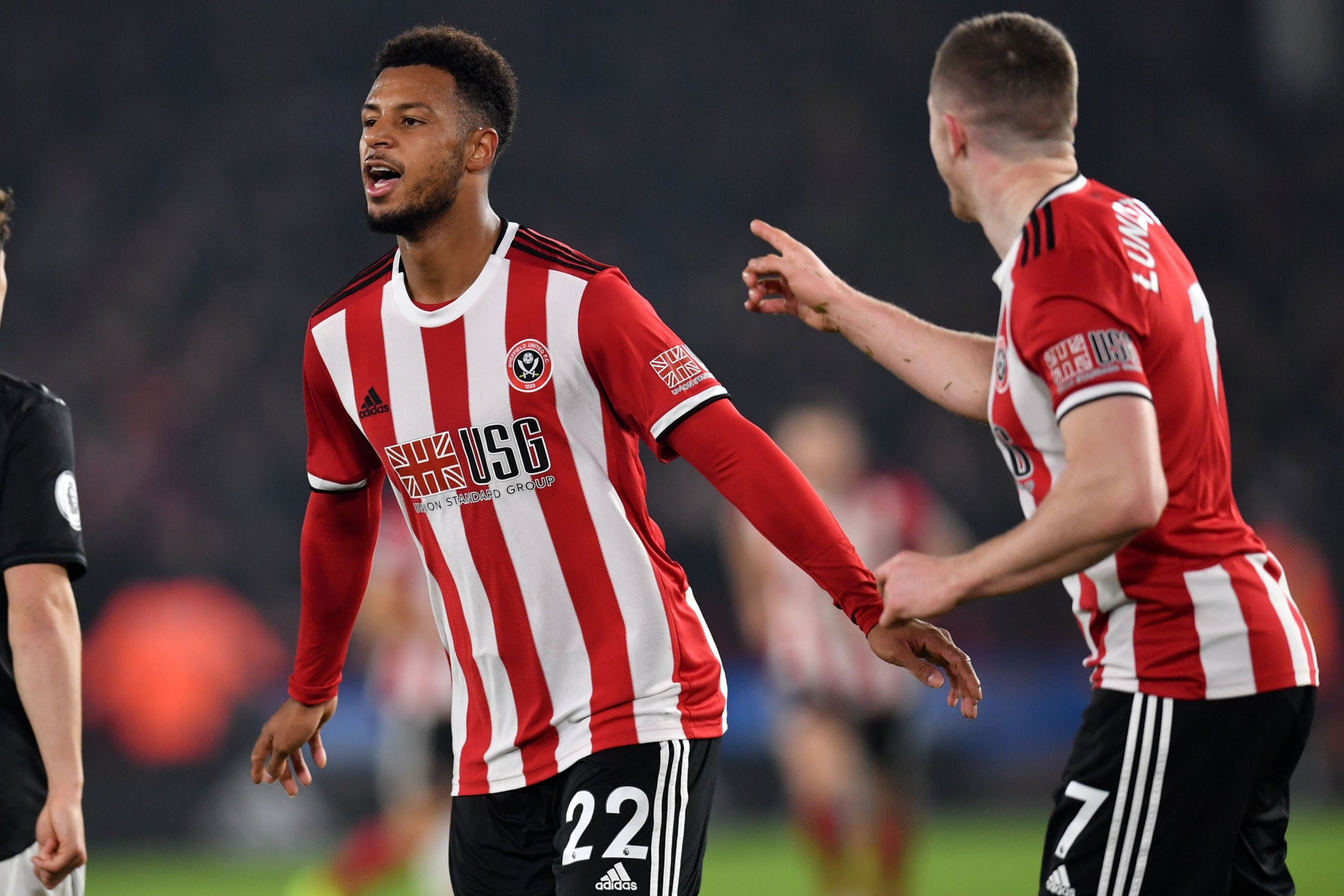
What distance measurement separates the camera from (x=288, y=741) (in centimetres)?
368

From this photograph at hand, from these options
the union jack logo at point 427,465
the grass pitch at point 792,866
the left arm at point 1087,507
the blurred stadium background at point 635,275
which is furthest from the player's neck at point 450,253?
the blurred stadium background at point 635,275

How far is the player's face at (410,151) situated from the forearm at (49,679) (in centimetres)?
110

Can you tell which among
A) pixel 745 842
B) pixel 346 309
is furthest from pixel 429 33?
pixel 745 842

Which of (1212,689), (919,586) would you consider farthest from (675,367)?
(1212,689)

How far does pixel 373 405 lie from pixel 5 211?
0.91 meters

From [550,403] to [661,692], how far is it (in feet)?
2.24

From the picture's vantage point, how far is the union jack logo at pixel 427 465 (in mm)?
3256

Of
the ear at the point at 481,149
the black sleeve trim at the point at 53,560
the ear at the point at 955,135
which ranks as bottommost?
the black sleeve trim at the point at 53,560

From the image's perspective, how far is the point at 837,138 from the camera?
54.6 feet

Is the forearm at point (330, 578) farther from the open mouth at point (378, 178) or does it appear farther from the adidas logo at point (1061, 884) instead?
the adidas logo at point (1061, 884)

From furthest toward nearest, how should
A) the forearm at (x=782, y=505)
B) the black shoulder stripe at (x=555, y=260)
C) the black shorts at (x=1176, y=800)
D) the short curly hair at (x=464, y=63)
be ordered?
the short curly hair at (x=464, y=63) < the black shoulder stripe at (x=555, y=260) < the forearm at (x=782, y=505) < the black shorts at (x=1176, y=800)

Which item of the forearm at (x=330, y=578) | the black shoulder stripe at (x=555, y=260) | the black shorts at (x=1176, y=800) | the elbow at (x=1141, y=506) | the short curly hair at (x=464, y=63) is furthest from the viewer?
the forearm at (x=330, y=578)

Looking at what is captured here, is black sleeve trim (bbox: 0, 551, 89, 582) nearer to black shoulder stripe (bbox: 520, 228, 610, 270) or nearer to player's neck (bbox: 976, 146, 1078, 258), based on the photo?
black shoulder stripe (bbox: 520, 228, 610, 270)

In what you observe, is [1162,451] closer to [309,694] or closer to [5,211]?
[309,694]
